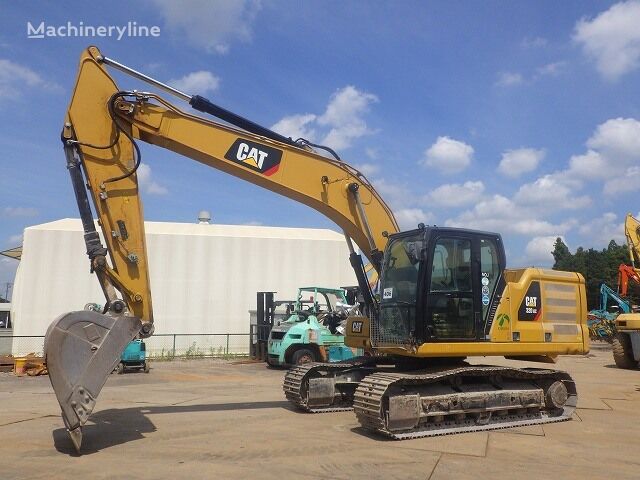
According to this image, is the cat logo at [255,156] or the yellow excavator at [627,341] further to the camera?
the yellow excavator at [627,341]

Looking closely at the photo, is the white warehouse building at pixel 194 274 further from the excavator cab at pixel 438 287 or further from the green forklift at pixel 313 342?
the excavator cab at pixel 438 287

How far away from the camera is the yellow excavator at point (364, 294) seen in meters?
7.77

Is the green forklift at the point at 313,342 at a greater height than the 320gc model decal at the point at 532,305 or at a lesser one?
lesser

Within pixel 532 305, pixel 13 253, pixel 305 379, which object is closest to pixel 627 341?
pixel 532 305

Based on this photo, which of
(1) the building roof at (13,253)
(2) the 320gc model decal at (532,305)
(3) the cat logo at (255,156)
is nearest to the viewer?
(3) the cat logo at (255,156)

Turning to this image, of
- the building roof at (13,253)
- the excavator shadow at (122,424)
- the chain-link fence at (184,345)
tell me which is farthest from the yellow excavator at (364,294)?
the building roof at (13,253)

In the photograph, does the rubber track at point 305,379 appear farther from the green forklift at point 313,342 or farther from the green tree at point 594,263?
the green tree at point 594,263

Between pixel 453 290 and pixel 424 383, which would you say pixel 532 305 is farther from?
pixel 424 383

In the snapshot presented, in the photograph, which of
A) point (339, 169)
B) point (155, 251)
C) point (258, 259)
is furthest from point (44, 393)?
point (258, 259)

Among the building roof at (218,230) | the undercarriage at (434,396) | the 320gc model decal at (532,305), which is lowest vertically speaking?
the undercarriage at (434,396)

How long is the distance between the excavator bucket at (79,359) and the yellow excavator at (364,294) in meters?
0.01

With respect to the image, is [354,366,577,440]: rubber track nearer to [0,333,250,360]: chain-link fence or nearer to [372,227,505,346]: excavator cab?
[372,227,505,346]: excavator cab

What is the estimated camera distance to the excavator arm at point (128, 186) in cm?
705

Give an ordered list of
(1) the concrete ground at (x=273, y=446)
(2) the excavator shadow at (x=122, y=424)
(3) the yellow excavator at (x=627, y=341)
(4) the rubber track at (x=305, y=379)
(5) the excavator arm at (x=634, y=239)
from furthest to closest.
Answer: (5) the excavator arm at (x=634, y=239) → (3) the yellow excavator at (x=627, y=341) → (4) the rubber track at (x=305, y=379) → (2) the excavator shadow at (x=122, y=424) → (1) the concrete ground at (x=273, y=446)
